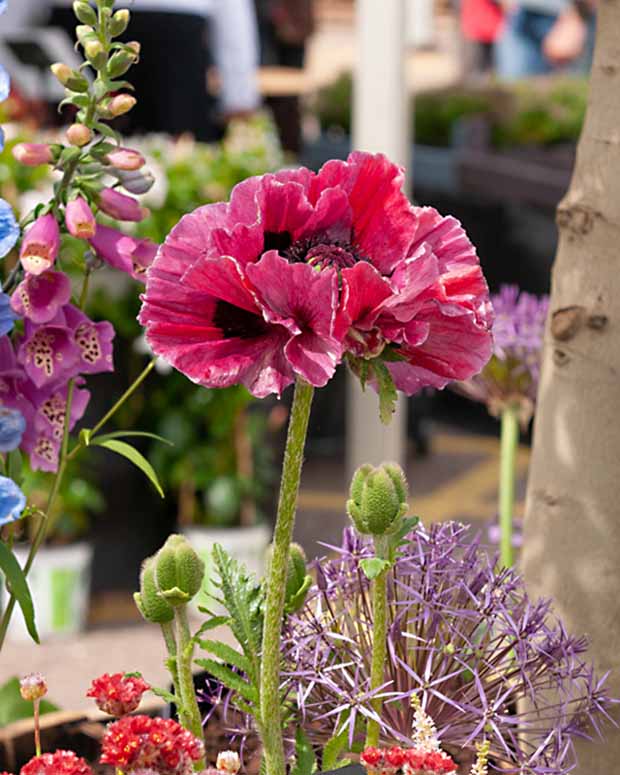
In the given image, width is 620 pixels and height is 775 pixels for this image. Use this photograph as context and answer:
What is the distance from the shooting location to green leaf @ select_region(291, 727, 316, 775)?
904mm

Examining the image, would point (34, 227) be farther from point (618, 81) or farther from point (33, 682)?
point (618, 81)

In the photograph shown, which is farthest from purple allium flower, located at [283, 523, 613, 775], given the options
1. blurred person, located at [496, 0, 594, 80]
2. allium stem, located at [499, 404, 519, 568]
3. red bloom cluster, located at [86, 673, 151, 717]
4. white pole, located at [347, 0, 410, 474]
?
blurred person, located at [496, 0, 594, 80]

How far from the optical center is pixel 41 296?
0.91 m

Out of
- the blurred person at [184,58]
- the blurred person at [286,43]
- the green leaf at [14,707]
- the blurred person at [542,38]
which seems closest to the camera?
the green leaf at [14,707]

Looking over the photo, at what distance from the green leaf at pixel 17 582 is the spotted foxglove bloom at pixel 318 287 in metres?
0.18

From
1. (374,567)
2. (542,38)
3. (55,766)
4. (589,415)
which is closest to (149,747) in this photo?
(55,766)

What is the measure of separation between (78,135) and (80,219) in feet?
0.19

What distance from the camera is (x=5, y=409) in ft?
2.83

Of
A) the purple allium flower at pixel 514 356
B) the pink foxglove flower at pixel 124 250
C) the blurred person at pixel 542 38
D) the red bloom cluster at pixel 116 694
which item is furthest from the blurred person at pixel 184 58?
the red bloom cluster at pixel 116 694

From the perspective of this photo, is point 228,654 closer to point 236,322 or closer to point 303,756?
point 303,756

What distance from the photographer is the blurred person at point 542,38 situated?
6.12m

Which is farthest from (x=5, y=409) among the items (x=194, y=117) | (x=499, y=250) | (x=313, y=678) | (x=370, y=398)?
(x=499, y=250)

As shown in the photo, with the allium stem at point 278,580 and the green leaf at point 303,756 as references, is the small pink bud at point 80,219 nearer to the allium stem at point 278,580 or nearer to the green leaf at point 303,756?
the allium stem at point 278,580

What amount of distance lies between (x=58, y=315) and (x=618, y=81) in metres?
0.51
